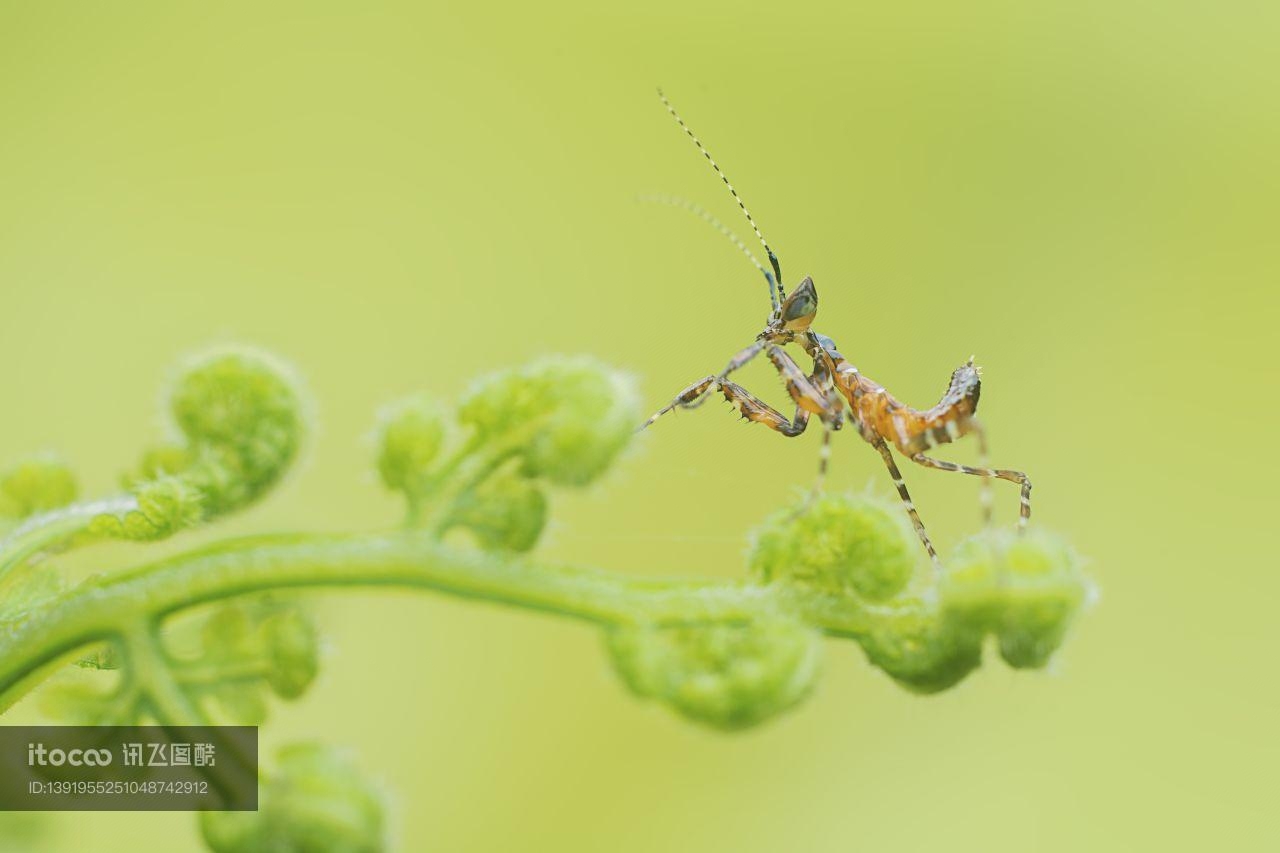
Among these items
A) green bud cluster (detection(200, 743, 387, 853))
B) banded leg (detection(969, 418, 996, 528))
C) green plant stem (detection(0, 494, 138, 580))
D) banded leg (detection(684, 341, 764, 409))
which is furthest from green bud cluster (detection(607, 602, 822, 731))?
banded leg (detection(684, 341, 764, 409))

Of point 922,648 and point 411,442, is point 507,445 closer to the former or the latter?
point 411,442

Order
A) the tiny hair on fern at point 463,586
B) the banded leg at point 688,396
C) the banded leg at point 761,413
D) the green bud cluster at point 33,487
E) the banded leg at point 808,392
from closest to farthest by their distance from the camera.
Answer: the tiny hair on fern at point 463,586 < the green bud cluster at point 33,487 < the banded leg at point 808,392 < the banded leg at point 688,396 < the banded leg at point 761,413

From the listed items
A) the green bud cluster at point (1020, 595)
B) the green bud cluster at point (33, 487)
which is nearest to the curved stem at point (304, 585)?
the green bud cluster at point (1020, 595)

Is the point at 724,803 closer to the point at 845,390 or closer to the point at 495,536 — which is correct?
the point at 845,390

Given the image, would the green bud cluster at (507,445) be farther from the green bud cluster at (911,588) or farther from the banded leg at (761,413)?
the banded leg at (761,413)

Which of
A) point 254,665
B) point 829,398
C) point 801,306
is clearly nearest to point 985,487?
point 829,398

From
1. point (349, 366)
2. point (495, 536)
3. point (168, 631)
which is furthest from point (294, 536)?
point (349, 366)
